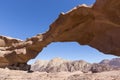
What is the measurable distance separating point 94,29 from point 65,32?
11.7 ft

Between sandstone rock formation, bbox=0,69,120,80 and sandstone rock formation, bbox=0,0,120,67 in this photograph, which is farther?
sandstone rock formation, bbox=0,0,120,67

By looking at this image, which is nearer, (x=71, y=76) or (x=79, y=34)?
(x=71, y=76)

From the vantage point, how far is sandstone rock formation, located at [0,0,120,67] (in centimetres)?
2317

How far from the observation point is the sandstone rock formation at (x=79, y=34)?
23.2 meters

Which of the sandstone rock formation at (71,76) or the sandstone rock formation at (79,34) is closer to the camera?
the sandstone rock formation at (71,76)

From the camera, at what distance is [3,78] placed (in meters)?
15.4

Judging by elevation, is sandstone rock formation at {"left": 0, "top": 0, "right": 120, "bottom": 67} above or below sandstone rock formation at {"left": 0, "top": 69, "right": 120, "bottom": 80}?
above

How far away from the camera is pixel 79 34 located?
1080 inches

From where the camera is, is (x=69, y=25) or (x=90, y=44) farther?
(x=90, y=44)

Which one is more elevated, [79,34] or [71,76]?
[79,34]

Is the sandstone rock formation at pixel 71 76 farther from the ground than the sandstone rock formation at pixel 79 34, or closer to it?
closer to it

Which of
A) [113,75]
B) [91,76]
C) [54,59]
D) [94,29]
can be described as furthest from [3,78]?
[54,59]

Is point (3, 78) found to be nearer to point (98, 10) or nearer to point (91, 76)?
point (91, 76)

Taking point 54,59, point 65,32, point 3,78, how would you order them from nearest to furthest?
point 3,78, point 65,32, point 54,59
